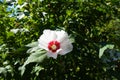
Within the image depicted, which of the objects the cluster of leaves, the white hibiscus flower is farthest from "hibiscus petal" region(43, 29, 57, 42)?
the cluster of leaves

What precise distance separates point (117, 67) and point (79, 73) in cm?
29

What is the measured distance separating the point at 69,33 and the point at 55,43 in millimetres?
174

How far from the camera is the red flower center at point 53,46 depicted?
1.99m

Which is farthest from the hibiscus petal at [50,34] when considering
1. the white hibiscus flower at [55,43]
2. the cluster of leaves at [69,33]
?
the cluster of leaves at [69,33]

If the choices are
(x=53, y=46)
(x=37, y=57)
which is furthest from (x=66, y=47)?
(x=37, y=57)

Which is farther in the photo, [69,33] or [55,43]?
[69,33]

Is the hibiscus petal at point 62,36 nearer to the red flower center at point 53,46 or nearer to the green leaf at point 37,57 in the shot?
Answer: the red flower center at point 53,46

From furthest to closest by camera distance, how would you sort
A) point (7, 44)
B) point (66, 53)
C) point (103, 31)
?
point (103, 31) → point (7, 44) → point (66, 53)

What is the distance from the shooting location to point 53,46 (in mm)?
1979

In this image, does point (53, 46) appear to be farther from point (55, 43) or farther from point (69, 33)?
point (69, 33)

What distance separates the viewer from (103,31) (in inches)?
107

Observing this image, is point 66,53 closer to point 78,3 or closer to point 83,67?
point 83,67

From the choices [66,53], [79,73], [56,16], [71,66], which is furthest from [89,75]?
[66,53]

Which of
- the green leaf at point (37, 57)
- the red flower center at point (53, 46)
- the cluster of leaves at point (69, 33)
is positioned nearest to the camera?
the green leaf at point (37, 57)
